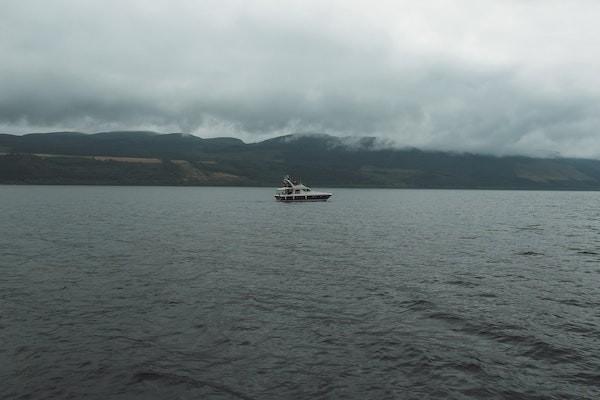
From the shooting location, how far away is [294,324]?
81.4 feet

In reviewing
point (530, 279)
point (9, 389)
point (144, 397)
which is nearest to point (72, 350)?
point (9, 389)

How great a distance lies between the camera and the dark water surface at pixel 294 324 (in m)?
17.9

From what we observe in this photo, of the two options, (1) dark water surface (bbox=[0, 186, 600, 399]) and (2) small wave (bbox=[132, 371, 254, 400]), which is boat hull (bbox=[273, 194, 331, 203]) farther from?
(2) small wave (bbox=[132, 371, 254, 400])

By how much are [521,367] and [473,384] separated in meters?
3.55

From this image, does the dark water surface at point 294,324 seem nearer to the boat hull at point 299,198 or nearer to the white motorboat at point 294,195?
the white motorboat at point 294,195

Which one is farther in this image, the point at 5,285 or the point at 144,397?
the point at 5,285

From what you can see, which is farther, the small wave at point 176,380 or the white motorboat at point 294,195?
the white motorboat at point 294,195

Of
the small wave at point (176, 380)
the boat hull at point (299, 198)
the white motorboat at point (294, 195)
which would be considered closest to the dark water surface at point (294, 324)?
the small wave at point (176, 380)

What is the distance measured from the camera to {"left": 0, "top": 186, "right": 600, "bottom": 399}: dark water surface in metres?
17.9

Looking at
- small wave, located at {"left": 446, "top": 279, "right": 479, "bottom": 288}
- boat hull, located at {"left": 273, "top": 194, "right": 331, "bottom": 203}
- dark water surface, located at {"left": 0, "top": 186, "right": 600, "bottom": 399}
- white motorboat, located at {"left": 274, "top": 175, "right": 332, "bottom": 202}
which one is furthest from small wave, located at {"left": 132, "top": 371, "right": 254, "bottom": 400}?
boat hull, located at {"left": 273, "top": 194, "right": 331, "bottom": 203}

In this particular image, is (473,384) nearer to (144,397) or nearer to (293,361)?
(293,361)

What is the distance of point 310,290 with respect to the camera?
32.7m

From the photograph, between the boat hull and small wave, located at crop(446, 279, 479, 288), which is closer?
small wave, located at crop(446, 279, 479, 288)

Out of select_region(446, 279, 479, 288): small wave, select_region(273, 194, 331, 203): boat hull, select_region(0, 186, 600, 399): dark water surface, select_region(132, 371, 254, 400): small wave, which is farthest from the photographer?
select_region(273, 194, 331, 203): boat hull
